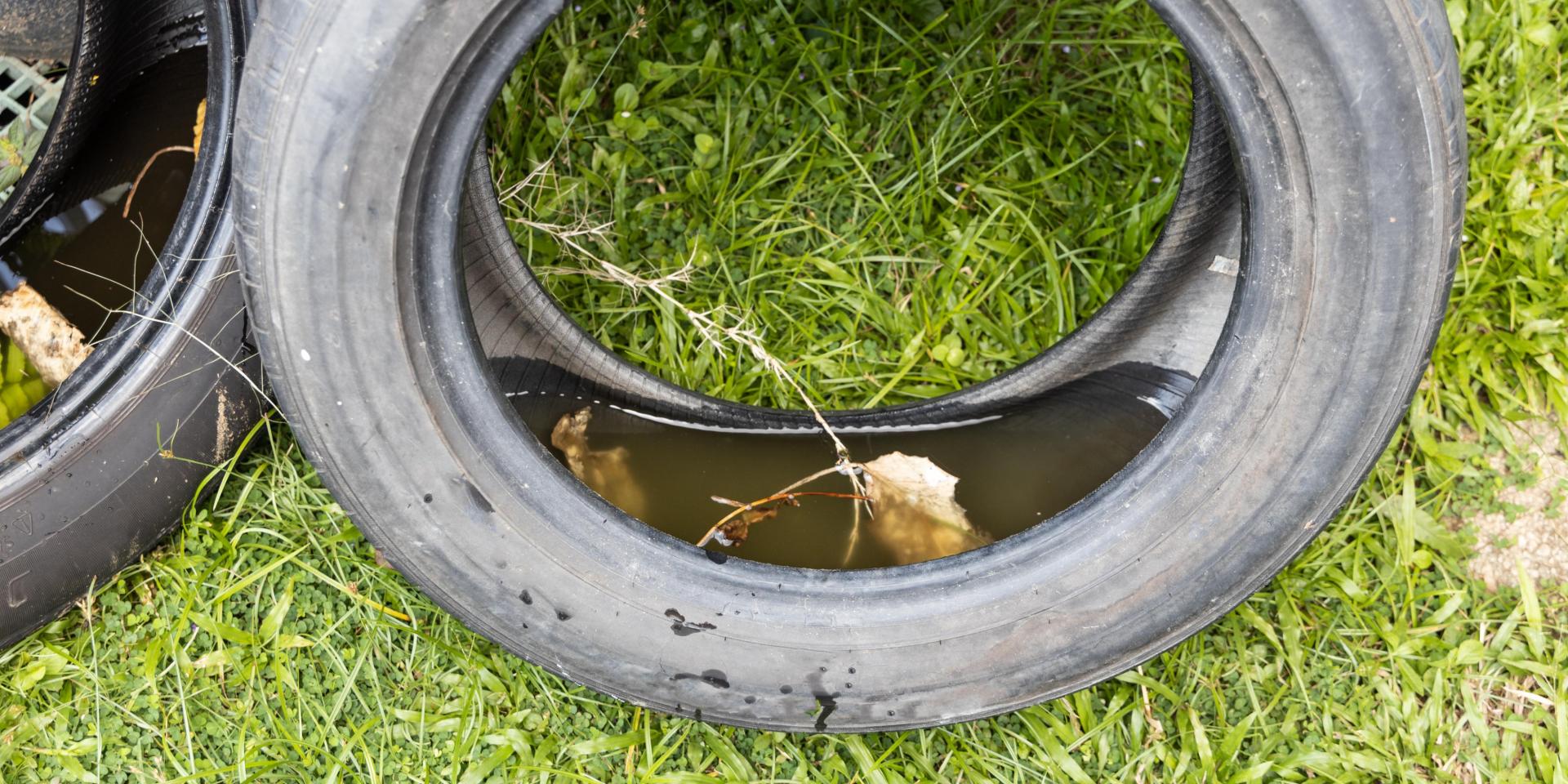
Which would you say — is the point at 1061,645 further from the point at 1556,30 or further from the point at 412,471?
the point at 1556,30

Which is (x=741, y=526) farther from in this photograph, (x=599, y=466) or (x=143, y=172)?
(x=143, y=172)

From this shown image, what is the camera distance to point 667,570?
1560 mm

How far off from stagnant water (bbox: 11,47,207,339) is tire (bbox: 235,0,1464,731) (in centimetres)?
101

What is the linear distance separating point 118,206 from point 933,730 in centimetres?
214

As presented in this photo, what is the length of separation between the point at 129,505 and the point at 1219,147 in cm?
215

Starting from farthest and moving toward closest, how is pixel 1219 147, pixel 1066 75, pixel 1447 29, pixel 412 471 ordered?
pixel 1066 75 → pixel 1219 147 → pixel 412 471 → pixel 1447 29

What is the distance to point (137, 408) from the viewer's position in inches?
72.1

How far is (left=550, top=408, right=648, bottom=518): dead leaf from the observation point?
76.1 inches

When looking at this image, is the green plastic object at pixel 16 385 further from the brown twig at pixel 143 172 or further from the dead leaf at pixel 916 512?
the dead leaf at pixel 916 512

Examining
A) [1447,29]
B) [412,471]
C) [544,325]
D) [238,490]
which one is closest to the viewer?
[1447,29]

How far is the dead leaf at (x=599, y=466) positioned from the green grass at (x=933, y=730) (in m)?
0.33

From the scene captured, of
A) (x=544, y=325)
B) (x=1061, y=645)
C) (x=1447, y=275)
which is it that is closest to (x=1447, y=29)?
(x=1447, y=275)

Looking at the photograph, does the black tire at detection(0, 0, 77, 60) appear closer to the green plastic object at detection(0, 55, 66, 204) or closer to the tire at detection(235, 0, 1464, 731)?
the green plastic object at detection(0, 55, 66, 204)

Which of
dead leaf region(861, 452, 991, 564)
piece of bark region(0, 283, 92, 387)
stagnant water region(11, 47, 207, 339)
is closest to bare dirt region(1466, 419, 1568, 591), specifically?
dead leaf region(861, 452, 991, 564)
